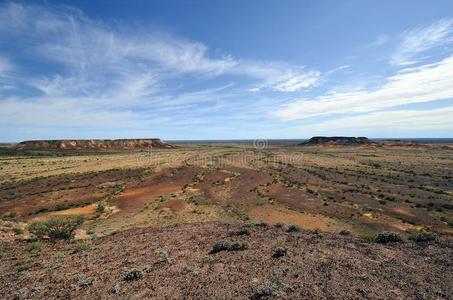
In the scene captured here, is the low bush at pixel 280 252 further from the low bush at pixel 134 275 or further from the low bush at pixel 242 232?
the low bush at pixel 134 275

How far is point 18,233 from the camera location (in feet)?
51.6

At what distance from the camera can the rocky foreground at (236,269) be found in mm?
8141

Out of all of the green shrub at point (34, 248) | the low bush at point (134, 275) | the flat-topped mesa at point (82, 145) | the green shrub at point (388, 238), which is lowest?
the green shrub at point (34, 248)

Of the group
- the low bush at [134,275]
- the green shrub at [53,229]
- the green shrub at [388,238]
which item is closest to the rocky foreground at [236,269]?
the low bush at [134,275]

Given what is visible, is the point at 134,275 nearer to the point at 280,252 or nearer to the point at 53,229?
the point at 280,252

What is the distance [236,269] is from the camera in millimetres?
9641

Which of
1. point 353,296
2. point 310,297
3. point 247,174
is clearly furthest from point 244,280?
point 247,174

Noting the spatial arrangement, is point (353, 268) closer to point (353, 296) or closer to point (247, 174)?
point (353, 296)

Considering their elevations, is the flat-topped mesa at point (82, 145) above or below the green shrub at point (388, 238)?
above

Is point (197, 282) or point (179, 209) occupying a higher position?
point (197, 282)

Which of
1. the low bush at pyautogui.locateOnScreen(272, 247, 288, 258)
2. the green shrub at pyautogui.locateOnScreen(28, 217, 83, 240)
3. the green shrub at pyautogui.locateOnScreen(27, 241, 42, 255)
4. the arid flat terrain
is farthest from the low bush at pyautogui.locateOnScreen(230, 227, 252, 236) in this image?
the green shrub at pyautogui.locateOnScreen(28, 217, 83, 240)

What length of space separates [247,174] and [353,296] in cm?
4287

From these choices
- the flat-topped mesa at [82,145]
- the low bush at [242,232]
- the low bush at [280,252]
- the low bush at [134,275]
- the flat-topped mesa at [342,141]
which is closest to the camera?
the low bush at [134,275]

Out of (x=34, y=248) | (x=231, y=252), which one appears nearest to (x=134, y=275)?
(x=231, y=252)
